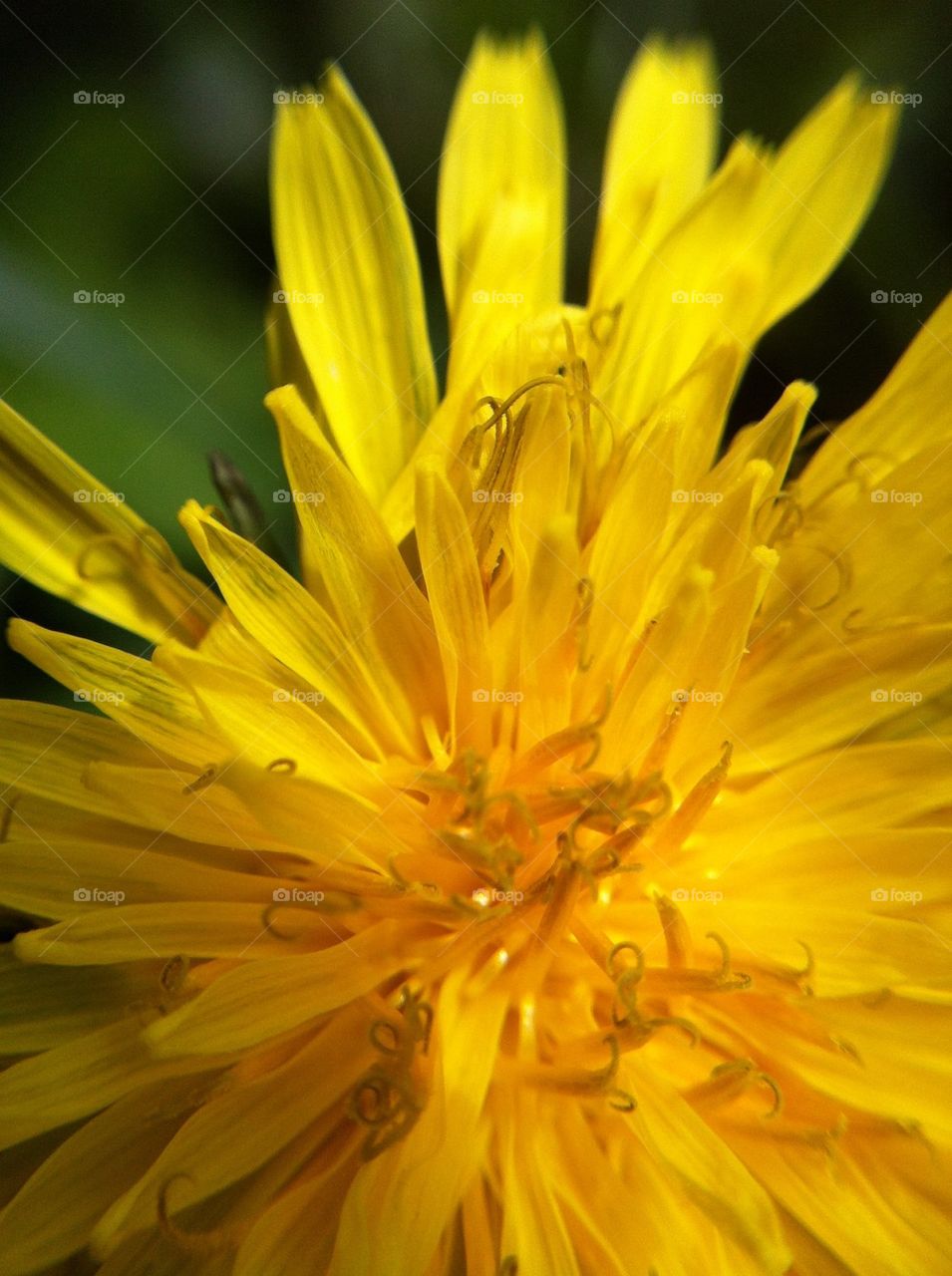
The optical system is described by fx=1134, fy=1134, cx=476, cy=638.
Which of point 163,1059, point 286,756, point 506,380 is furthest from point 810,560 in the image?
point 163,1059

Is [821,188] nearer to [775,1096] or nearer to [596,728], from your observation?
[596,728]

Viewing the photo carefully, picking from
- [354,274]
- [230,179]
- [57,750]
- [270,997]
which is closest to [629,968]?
[270,997]

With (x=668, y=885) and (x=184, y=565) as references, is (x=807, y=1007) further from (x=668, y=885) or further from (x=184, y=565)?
(x=184, y=565)

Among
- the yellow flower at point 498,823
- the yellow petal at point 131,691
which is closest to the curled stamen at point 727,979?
the yellow flower at point 498,823

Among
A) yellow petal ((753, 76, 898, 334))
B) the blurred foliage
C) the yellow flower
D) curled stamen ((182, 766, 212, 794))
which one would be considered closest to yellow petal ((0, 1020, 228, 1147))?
the yellow flower

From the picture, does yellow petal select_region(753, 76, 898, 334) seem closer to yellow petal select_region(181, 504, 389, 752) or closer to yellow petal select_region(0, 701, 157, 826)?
yellow petal select_region(181, 504, 389, 752)

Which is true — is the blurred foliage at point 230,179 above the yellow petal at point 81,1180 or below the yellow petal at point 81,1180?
above

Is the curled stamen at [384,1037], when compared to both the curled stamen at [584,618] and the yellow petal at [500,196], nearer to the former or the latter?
the curled stamen at [584,618]

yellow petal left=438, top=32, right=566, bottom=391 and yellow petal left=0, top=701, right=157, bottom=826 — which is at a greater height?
yellow petal left=438, top=32, right=566, bottom=391
